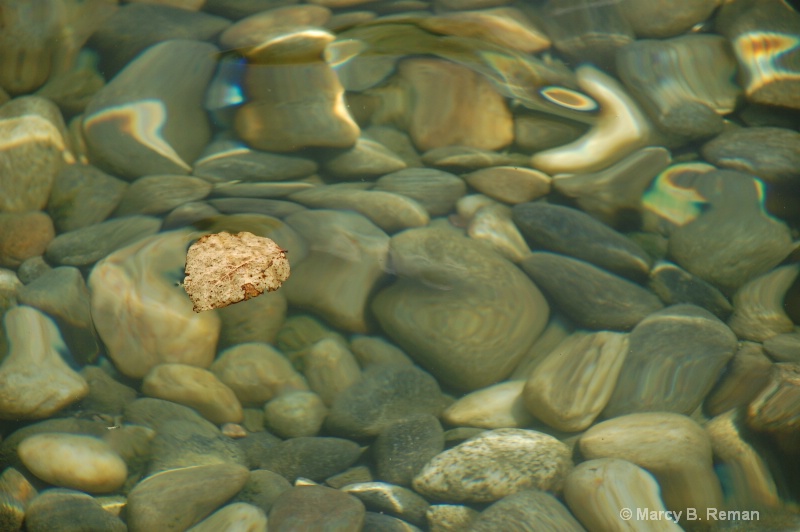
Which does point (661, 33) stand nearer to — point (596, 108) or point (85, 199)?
point (596, 108)

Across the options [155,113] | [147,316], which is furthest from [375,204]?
[155,113]

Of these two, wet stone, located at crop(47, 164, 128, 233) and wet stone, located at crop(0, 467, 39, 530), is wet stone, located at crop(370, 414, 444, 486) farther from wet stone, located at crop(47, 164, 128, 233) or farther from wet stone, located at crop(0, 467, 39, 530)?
wet stone, located at crop(47, 164, 128, 233)

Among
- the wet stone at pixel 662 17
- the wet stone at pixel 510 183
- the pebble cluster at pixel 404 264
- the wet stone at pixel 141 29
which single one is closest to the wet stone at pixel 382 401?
the pebble cluster at pixel 404 264

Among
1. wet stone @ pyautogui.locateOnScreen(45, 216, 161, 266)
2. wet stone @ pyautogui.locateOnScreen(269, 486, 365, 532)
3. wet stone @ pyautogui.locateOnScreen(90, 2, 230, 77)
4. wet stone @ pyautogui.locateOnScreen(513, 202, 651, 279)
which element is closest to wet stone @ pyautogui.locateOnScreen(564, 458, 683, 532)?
wet stone @ pyautogui.locateOnScreen(269, 486, 365, 532)

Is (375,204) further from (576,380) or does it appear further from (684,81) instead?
(684,81)

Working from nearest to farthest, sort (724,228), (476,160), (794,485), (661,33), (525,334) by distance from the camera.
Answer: (794,485)
(525,334)
(724,228)
(476,160)
(661,33)

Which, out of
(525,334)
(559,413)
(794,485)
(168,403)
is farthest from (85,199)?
(794,485)

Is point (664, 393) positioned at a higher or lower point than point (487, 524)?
higher

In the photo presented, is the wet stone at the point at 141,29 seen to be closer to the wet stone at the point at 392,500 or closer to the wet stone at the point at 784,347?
the wet stone at the point at 392,500
